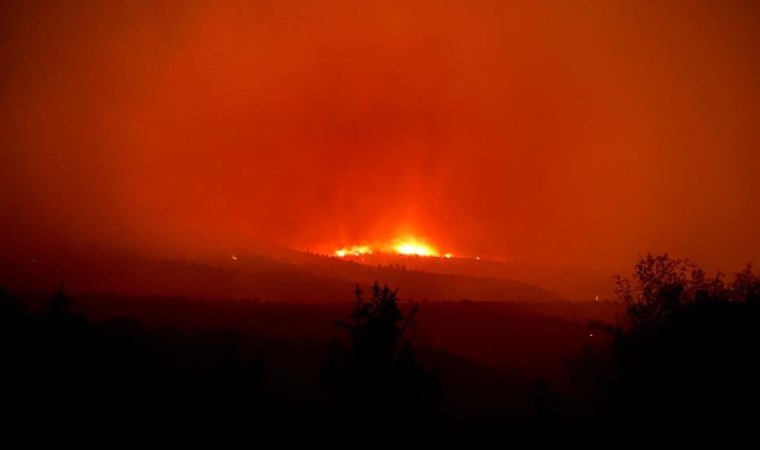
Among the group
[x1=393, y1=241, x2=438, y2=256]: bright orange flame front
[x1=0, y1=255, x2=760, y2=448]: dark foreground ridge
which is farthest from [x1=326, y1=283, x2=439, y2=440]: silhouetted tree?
[x1=393, y1=241, x2=438, y2=256]: bright orange flame front

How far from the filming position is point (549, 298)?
80750mm

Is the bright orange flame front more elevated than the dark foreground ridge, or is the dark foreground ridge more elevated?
the bright orange flame front

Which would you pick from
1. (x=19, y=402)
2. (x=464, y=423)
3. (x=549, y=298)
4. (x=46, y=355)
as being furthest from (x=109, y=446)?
(x=549, y=298)

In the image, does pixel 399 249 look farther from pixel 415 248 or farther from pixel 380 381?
pixel 380 381

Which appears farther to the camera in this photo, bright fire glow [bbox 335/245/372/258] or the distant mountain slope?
bright fire glow [bbox 335/245/372/258]

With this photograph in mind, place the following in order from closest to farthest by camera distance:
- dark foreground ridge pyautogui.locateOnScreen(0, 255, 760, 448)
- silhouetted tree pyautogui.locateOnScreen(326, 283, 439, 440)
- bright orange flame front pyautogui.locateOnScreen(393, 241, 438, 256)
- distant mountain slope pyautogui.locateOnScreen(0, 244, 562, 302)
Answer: silhouetted tree pyautogui.locateOnScreen(326, 283, 439, 440)
dark foreground ridge pyautogui.locateOnScreen(0, 255, 760, 448)
distant mountain slope pyautogui.locateOnScreen(0, 244, 562, 302)
bright orange flame front pyautogui.locateOnScreen(393, 241, 438, 256)

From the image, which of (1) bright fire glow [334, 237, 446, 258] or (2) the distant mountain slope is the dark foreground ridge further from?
(1) bright fire glow [334, 237, 446, 258]

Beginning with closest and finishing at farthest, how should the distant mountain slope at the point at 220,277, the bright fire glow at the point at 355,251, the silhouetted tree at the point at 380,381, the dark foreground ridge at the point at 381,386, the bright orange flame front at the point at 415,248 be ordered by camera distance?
1. the silhouetted tree at the point at 380,381
2. the dark foreground ridge at the point at 381,386
3. the distant mountain slope at the point at 220,277
4. the bright fire glow at the point at 355,251
5. the bright orange flame front at the point at 415,248

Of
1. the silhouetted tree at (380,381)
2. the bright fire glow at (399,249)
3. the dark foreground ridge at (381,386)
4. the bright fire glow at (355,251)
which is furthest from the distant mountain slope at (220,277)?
the silhouetted tree at (380,381)

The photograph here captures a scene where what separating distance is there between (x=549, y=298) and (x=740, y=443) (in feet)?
224

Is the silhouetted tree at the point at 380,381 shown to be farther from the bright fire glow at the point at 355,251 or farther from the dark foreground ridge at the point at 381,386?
the bright fire glow at the point at 355,251

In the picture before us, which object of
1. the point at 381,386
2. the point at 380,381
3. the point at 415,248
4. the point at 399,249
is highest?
the point at 415,248

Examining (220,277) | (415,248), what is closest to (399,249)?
(415,248)

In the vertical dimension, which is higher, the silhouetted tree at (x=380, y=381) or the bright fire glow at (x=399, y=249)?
the bright fire glow at (x=399, y=249)
